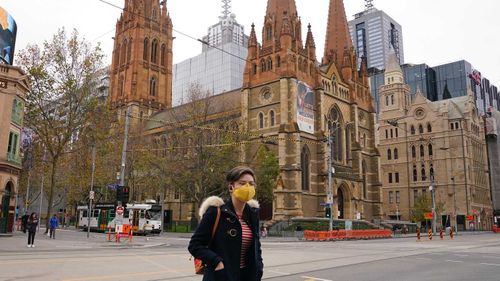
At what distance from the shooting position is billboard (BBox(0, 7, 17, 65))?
30672mm

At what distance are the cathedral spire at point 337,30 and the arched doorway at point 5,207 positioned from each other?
135ft

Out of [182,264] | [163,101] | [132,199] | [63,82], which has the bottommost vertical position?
[182,264]

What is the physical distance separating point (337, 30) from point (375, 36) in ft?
421

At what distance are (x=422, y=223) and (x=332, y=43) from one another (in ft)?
112

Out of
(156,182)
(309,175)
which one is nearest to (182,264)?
(156,182)

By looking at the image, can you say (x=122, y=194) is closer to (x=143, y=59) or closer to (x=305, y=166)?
(x=305, y=166)

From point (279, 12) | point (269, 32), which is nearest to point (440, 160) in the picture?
point (269, 32)

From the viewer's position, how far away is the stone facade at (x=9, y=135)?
27.2 meters

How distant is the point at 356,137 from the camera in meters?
53.8

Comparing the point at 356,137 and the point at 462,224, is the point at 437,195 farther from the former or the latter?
the point at 356,137

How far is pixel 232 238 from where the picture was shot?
399cm

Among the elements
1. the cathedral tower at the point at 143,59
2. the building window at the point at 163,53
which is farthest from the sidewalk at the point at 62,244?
the building window at the point at 163,53

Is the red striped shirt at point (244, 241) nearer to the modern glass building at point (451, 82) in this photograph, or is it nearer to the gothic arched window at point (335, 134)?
the gothic arched window at point (335, 134)

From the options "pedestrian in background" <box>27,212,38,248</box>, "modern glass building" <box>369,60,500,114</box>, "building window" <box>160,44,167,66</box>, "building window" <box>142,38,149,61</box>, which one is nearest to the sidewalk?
"pedestrian in background" <box>27,212,38,248</box>
